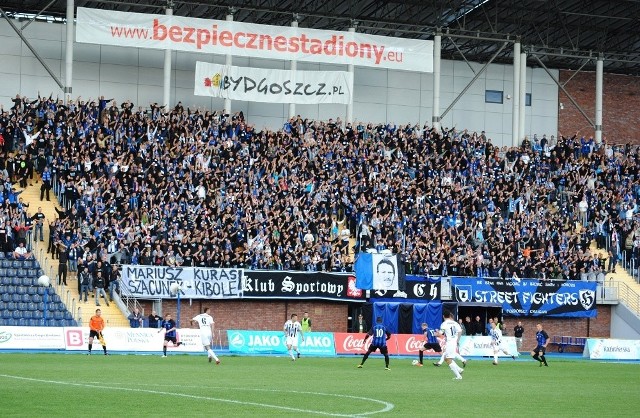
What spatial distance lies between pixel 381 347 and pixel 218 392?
13.6 meters

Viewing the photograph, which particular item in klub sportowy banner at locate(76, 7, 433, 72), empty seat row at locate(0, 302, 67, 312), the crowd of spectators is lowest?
empty seat row at locate(0, 302, 67, 312)

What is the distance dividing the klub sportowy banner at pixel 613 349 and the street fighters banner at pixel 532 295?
16.1ft

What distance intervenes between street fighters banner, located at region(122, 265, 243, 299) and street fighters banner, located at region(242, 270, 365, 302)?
750 mm

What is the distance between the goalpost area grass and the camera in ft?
70.5

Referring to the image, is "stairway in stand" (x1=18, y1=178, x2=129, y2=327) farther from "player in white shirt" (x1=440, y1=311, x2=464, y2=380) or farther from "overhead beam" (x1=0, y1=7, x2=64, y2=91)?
"player in white shirt" (x1=440, y1=311, x2=464, y2=380)

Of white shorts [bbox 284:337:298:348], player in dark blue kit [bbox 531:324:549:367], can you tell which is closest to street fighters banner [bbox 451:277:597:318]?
player in dark blue kit [bbox 531:324:549:367]

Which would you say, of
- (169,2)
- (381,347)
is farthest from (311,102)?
(381,347)

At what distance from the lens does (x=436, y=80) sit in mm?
68875

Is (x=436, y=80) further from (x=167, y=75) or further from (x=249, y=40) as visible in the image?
(x=167, y=75)

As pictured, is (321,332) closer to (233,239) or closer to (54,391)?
(233,239)

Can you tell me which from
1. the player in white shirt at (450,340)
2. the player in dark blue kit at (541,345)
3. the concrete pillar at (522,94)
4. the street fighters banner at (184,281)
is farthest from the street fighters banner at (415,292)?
the player in white shirt at (450,340)

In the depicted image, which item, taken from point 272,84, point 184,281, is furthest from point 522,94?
point 184,281

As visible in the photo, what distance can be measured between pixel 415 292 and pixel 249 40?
1734 centimetres

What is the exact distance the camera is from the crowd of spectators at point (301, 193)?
5169cm
